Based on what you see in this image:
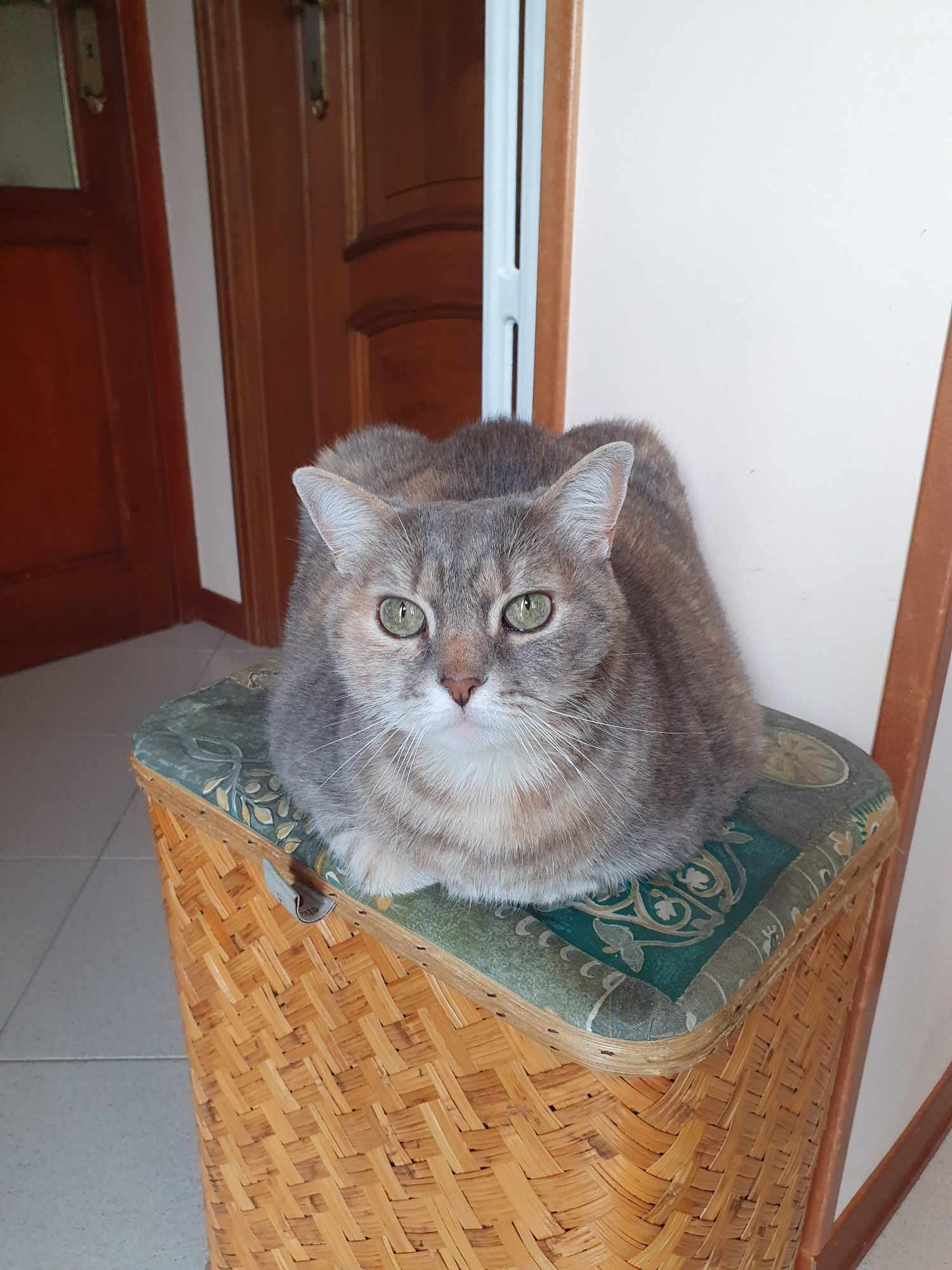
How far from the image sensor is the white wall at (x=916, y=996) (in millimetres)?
925

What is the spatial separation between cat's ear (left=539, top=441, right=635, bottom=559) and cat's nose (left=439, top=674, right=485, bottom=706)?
0.15 metres

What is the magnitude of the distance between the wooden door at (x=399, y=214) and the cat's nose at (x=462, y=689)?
3.80ft

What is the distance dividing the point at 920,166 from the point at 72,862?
1638 mm

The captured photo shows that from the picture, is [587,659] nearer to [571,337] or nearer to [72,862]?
[571,337]

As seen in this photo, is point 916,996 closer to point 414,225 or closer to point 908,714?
point 908,714

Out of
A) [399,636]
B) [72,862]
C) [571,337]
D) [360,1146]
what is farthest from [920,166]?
[72,862]

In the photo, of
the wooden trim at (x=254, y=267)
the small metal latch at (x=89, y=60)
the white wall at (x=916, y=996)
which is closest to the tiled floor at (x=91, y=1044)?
the white wall at (x=916, y=996)

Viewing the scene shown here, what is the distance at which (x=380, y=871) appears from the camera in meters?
0.71

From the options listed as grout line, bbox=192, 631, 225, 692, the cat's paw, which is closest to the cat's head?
the cat's paw

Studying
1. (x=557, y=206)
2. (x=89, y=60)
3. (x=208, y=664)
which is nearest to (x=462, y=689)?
(x=557, y=206)

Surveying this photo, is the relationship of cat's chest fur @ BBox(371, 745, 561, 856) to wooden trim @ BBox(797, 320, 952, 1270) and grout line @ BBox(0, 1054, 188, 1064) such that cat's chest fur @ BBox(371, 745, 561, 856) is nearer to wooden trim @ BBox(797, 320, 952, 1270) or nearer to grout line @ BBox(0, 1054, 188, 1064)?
wooden trim @ BBox(797, 320, 952, 1270)

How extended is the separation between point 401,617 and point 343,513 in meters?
0.10

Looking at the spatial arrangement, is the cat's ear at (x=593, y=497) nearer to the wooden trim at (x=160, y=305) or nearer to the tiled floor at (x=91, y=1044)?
the tiled floor at (x=91, y=1044)

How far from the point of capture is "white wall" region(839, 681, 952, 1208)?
92cm
